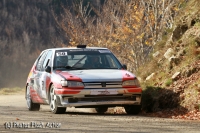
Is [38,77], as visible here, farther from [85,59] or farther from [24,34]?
[24,34]

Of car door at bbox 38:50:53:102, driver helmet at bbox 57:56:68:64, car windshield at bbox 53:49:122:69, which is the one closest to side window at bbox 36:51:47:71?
car door at bbox 38:50:53:102

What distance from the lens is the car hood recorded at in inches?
541

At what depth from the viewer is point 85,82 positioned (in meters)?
13.7

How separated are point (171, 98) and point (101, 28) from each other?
3056 cm

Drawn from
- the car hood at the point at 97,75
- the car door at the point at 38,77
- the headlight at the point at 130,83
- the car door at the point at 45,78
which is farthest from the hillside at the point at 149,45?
the car door at the point at 38,77

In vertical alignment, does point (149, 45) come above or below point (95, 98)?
above

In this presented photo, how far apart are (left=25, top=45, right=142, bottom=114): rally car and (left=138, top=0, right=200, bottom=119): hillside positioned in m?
0.97

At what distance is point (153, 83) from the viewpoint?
1641cm

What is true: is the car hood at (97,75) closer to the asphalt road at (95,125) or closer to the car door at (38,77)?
the asphalt road at (95,125)

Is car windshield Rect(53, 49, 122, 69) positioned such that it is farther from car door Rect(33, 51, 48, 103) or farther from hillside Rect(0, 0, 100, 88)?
hillside Rect(0, 0, 100, 88)

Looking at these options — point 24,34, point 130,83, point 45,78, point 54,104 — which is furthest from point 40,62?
point 24,34

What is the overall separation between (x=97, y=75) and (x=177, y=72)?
2.87 metres

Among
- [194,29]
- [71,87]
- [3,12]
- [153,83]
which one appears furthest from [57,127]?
[3,12]

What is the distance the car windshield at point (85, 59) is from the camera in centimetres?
1495
